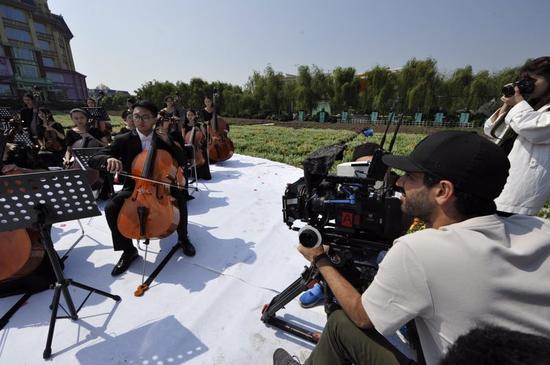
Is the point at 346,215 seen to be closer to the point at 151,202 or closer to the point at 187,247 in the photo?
the point at 151,202

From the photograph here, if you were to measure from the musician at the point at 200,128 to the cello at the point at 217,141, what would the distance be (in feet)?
1.01

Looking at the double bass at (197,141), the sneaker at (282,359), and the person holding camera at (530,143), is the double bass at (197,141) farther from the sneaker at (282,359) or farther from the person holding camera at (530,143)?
the person holding camera at (530,143)

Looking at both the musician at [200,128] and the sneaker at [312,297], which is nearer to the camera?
the sneaker at [312,297]

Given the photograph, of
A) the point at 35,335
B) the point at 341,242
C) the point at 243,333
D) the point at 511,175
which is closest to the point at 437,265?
the point at 341,242

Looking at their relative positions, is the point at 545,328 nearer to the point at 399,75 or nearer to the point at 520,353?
the point at 520,353

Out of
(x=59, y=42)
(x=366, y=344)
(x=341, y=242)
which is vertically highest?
(x=59, y=42)

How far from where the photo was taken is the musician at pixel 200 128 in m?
5.49

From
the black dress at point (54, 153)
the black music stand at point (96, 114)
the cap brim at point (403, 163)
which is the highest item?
the black music stand at point (96, 114)

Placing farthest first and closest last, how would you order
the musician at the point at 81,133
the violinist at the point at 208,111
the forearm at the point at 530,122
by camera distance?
1. the violinist at the point at 208,111
2. the musician at the point at 81,133
3. the forearm at the point at 530,122

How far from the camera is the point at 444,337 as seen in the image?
91 cm

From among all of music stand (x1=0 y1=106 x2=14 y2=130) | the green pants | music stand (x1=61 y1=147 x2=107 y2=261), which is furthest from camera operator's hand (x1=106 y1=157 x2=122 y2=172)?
music stand (x1=0 y1=106 x2=14 y2=130)

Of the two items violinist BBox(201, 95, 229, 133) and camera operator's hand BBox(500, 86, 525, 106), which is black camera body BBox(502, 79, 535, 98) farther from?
violinist BBox(201, 95, 229, 133)

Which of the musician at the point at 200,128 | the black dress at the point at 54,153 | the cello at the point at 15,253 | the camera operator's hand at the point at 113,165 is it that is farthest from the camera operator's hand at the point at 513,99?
the black dress at the point at 54,153

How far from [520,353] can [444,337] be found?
0.92ft
